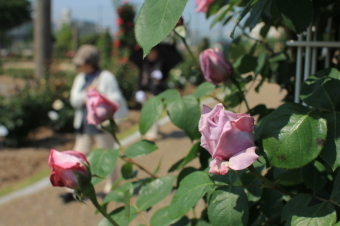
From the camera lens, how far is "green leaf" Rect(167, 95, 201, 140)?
1.03m

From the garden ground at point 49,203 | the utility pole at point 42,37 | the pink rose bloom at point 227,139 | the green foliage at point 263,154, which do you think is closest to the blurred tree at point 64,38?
the utility pole at point 42,37

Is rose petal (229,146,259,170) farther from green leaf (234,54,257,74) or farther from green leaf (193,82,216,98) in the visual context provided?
green leaf (234,54,257,74)

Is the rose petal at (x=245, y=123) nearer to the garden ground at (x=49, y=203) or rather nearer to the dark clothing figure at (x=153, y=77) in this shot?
the garden ground at (x=49, y=203)

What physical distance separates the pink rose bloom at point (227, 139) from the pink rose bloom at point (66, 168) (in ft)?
1.06

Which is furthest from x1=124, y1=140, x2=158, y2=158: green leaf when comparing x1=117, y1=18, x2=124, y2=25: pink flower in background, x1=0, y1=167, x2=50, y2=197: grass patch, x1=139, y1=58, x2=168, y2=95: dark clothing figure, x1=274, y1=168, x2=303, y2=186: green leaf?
x1=117, y1=18, x2=124, y2=25: pink flower in background

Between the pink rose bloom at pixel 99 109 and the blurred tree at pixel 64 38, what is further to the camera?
the blurred tree at pixel 64 38

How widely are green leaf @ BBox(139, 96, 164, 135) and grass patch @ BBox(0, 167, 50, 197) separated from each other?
150 inches

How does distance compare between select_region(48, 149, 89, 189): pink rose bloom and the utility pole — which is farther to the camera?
the utility pole

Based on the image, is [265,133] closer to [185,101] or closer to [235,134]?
[235,134]

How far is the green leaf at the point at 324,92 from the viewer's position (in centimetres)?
76

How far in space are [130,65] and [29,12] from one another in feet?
116

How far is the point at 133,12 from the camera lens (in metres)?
9.91

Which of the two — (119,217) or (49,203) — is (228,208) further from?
(49,203)

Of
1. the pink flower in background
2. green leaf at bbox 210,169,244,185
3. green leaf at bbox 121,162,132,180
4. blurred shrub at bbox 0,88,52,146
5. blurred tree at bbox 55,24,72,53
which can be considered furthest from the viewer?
blurred tree at bbox 55,24,72,53
